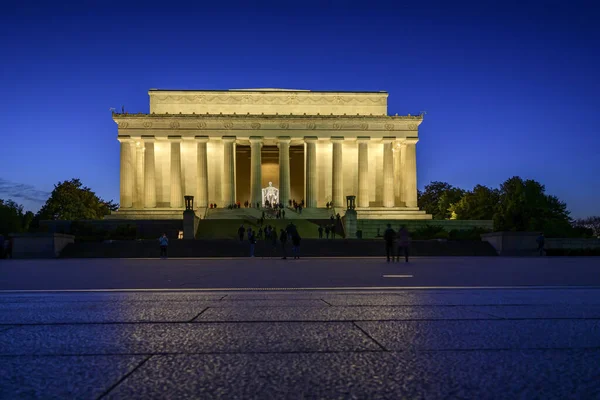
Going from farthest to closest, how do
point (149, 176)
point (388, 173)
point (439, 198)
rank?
point (439, 198) → point (388, 173) → point (149, 176)

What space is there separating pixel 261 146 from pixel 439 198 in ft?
180

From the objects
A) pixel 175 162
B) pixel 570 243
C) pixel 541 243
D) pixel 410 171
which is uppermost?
pixel 175 162

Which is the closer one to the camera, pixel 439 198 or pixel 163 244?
pixel 163 244

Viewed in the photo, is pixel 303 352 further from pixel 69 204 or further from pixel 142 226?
pixel 69 204

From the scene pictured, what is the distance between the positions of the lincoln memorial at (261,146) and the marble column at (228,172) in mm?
134

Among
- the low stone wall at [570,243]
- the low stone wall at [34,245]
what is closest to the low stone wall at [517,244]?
the low stone wall at [570,243]

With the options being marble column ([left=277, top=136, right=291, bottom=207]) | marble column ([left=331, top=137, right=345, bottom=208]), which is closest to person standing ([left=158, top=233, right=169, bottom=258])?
marble column ([left=277, top=136, right=291, bottom=207])

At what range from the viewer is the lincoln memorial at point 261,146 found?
7938 centimetres

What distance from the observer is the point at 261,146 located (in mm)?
82500

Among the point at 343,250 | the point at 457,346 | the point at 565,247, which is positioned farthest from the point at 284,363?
the point at 565,247

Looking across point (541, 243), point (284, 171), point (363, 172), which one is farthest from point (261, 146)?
point (541, 243)

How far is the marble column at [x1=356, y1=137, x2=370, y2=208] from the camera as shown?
265 ft

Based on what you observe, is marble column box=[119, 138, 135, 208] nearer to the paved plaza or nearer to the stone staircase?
the stone staircase

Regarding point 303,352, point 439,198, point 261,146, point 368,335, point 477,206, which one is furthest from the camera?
point 439,198
